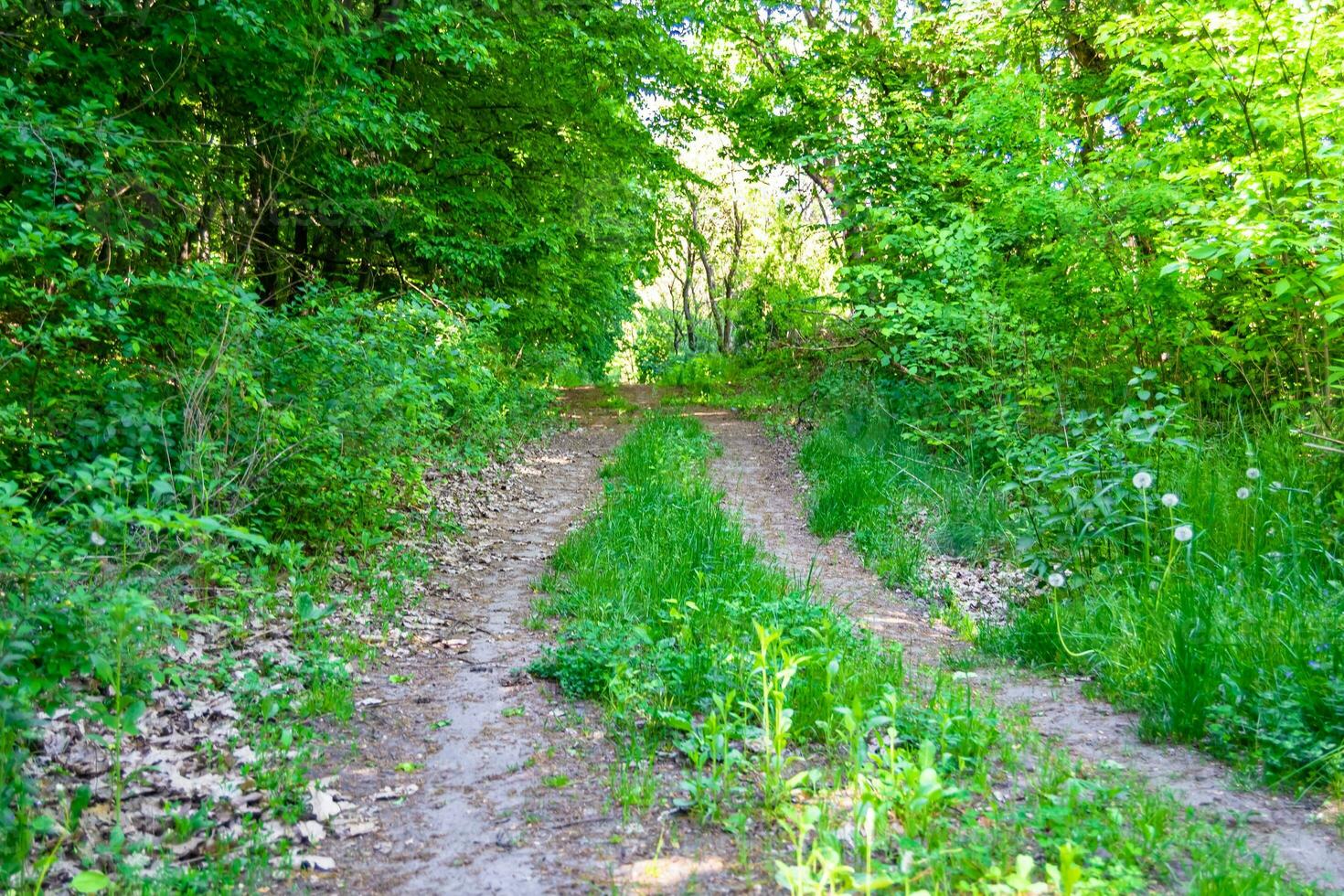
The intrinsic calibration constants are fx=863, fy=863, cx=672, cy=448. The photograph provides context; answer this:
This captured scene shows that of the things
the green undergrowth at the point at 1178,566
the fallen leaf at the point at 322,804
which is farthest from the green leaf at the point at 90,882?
the green undergrowth at the point at 1178,566

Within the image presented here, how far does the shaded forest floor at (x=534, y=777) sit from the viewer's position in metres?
2.90

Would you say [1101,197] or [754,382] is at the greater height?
[1101,197]

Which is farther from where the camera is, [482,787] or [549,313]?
[549,313]

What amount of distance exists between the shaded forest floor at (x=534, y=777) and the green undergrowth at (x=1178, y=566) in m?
0.24

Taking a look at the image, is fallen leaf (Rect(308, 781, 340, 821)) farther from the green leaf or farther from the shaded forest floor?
the green leaf

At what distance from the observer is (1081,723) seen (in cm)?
422

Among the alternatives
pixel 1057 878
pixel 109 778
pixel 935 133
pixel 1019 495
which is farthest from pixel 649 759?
pixel 935 133

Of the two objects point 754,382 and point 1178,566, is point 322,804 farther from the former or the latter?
point 754,382

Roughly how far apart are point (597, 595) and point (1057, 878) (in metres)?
3.81

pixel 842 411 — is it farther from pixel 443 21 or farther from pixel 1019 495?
pixel 443 21

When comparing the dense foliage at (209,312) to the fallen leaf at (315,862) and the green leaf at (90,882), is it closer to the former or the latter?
the green leaf at (90,882)

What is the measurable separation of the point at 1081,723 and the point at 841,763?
145 centimetres

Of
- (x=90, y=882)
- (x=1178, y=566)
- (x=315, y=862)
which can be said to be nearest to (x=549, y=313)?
(x=1178, y=566)

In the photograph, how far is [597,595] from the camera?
5.81 m
